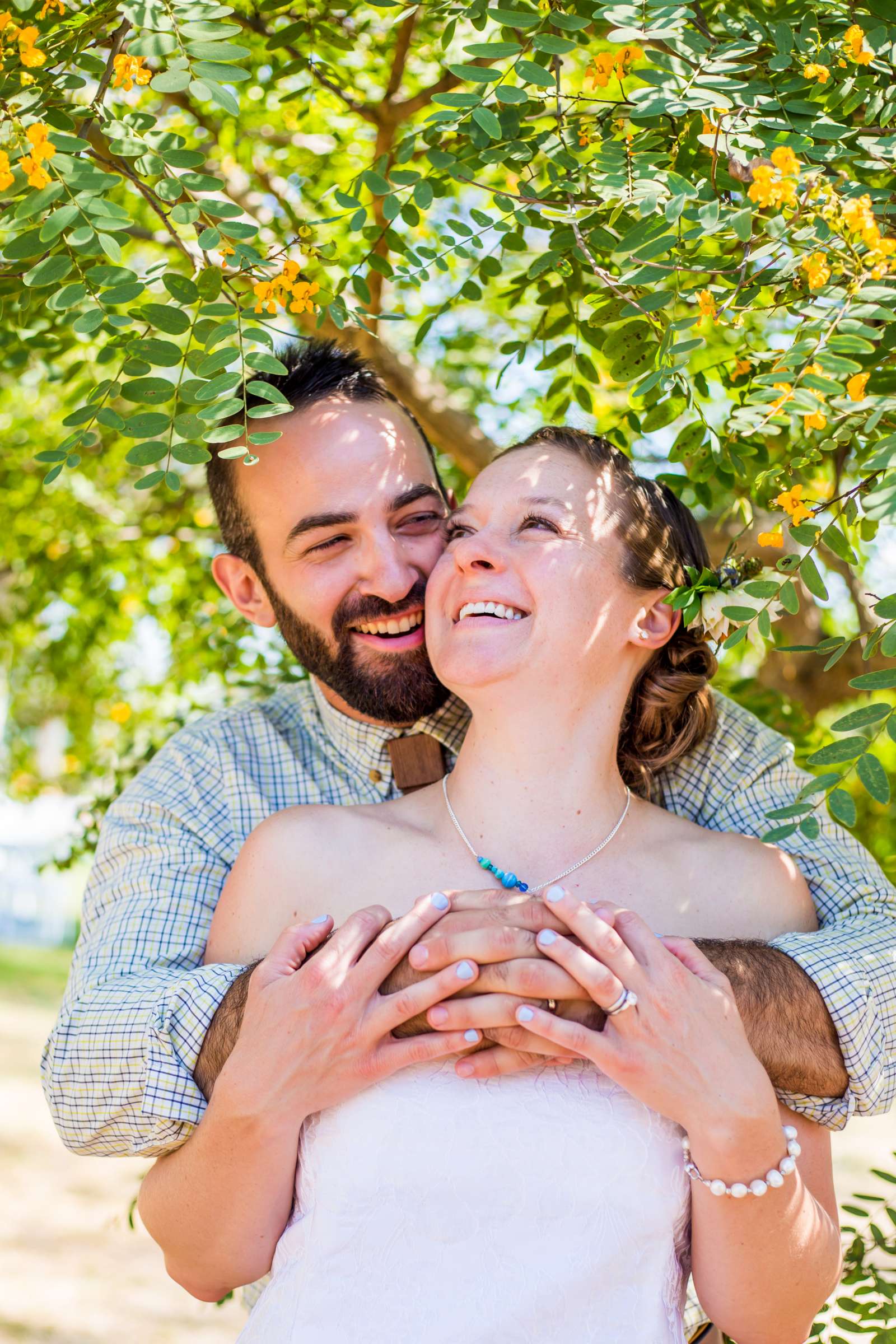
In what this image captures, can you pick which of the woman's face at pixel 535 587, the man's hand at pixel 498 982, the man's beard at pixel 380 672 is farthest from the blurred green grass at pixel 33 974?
the man's hand at pixel 498 982

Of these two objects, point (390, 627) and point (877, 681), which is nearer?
point (877, 681)

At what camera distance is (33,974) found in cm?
1384

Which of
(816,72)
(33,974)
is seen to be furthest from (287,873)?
(33,974)

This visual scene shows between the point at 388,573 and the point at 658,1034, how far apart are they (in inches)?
49.3

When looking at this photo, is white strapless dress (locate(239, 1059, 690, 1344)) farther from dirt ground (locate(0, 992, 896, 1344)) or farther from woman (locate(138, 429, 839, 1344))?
dirt ground (locate(0, 992, 896, 1344))

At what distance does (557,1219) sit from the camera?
2027mm

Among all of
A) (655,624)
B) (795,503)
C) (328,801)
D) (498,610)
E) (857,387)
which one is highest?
(857,387)

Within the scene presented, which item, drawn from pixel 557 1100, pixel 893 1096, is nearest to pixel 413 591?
pixel 557 1100

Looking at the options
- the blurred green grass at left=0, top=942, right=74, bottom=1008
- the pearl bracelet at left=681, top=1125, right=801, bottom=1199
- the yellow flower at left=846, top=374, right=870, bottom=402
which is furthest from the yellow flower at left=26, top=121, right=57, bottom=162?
the blurred green grass at left=0, top=942, right=74, bottom=1008

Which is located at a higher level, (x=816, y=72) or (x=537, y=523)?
(x=816, y=72)

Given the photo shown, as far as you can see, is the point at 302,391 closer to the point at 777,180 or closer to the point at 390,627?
the point at 390,627

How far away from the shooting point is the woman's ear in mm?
2521

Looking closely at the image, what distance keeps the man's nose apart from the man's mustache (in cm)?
1

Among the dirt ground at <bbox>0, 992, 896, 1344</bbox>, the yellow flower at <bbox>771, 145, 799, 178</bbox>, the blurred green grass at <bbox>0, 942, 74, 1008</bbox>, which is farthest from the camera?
the blurred green grass at <bbox>0, 942, 74, 1008</bbox>
